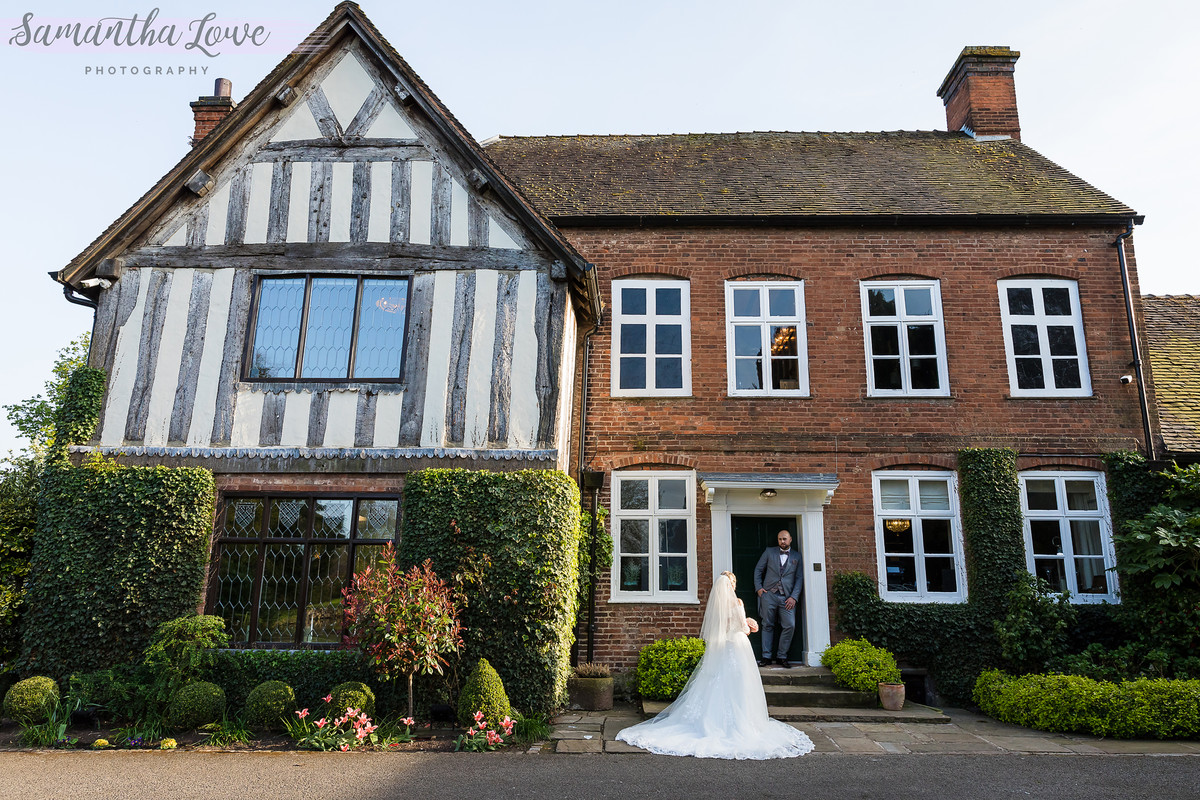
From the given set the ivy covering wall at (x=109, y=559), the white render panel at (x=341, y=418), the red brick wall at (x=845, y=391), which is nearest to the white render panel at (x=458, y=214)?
the white render panel at (x=341, y=418)

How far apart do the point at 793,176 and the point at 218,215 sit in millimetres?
9478

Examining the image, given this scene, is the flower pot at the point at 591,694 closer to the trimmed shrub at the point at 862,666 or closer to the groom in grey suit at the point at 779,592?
the groom in grey suit at the point at 779,592

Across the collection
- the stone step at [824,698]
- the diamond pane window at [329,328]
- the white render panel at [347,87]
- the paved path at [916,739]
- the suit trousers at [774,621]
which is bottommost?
the paved path at [916,739]

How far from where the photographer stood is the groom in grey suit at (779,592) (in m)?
10.7

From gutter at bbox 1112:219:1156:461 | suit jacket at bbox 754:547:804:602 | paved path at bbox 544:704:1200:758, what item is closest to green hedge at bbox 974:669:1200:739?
paved path at bbox 544:704:1200:758

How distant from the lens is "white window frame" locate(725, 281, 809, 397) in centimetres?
1181

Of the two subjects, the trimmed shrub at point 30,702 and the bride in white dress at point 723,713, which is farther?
the trimmed shrub at point 30,702

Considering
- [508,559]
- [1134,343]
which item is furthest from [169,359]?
[1134,343]

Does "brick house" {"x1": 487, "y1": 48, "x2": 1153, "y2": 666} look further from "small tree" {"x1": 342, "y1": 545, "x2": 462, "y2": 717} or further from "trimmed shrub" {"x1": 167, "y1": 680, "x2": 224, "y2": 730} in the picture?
"trimmed shrub" {"x1": 167, "y1": 680, "x2": 224, "y2": 730}

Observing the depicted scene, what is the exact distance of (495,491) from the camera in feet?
29.8

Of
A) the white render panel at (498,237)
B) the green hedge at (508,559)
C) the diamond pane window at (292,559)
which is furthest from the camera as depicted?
the white render panel at (498,237)

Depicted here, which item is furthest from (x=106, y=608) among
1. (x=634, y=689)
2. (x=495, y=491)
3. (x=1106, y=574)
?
(x=1106, y=574)

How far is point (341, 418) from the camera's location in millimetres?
9539

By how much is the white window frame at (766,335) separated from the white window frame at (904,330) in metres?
0.96
